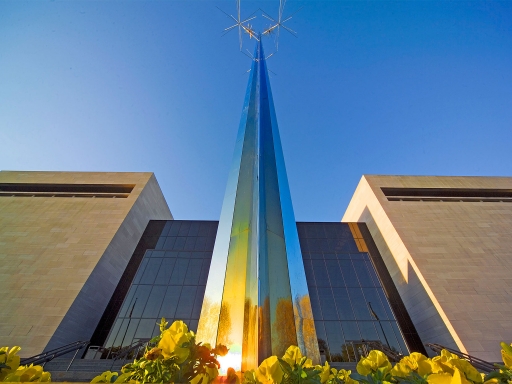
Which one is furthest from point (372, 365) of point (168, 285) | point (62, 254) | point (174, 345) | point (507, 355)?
point (62, 254)

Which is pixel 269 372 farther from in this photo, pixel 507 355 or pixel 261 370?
pixel 507 355

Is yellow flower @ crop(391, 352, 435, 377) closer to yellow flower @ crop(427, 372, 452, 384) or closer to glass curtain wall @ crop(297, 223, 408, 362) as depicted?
yellow flower @ crop(427, 372, 452, 384)

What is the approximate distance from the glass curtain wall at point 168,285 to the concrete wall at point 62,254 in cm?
140

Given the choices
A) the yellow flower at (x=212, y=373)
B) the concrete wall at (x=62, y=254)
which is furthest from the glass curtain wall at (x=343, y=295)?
the yellow flower at (x=212, y=373)

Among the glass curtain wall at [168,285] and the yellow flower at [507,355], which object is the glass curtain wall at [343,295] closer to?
the glass curtain wall at [168,285]

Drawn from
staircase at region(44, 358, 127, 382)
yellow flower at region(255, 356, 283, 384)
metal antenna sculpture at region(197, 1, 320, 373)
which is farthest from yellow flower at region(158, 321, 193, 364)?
staircase at region(44, 358, 127, 382)

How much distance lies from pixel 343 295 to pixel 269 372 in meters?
13.4

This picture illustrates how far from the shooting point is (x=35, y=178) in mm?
16750

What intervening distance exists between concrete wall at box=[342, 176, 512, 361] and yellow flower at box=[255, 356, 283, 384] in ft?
41.5

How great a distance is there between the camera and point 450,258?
12.6 metres

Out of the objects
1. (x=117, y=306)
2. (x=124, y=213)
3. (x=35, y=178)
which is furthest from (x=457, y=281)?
(x=35, y=178)

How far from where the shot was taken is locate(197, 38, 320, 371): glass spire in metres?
1.74

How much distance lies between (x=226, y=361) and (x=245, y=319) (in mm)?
279

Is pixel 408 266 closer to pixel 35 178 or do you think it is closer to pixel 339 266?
pixel 339 266
